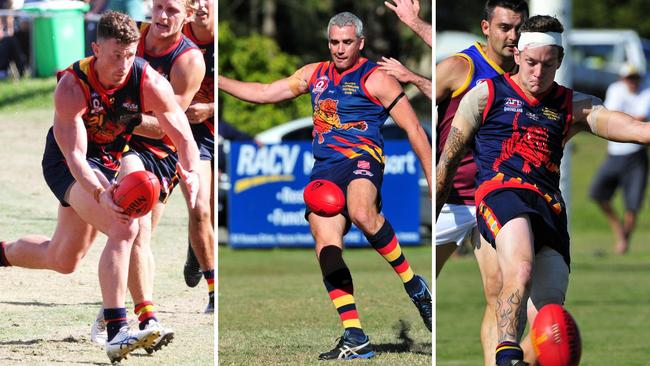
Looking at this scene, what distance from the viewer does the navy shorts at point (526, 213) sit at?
6293 mm

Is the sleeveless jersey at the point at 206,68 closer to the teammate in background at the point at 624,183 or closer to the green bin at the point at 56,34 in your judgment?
the green bin at the point at 56,34

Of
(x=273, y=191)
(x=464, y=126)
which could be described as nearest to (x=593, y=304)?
(x=273, y=191)

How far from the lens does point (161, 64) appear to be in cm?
733

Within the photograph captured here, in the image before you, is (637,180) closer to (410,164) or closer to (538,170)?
(410,164)

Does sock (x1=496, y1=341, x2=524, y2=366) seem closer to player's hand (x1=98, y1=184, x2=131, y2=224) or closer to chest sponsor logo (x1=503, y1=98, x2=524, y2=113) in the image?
chest sponsor logo (x1=503, y1=98, x2=524, y2=113)

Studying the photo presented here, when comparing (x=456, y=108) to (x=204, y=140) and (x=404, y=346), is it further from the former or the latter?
(x=204, y=140)

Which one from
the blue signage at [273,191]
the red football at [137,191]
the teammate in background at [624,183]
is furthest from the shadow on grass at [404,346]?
the teammate in background at [624,183]

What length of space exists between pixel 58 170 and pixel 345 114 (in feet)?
5.19

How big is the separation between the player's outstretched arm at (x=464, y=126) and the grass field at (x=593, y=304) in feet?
8.08

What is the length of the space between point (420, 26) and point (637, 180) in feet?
35.9

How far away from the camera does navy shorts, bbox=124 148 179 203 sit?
734 cm

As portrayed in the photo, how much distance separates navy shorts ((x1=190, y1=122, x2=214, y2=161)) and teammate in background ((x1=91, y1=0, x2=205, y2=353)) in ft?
0.56

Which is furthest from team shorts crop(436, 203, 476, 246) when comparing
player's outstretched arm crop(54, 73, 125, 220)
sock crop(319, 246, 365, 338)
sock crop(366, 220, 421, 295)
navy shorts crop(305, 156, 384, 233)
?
player's outstretched arm crop(54, 73, 125, 220)

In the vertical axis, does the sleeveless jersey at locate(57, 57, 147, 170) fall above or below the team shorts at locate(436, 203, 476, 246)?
above
